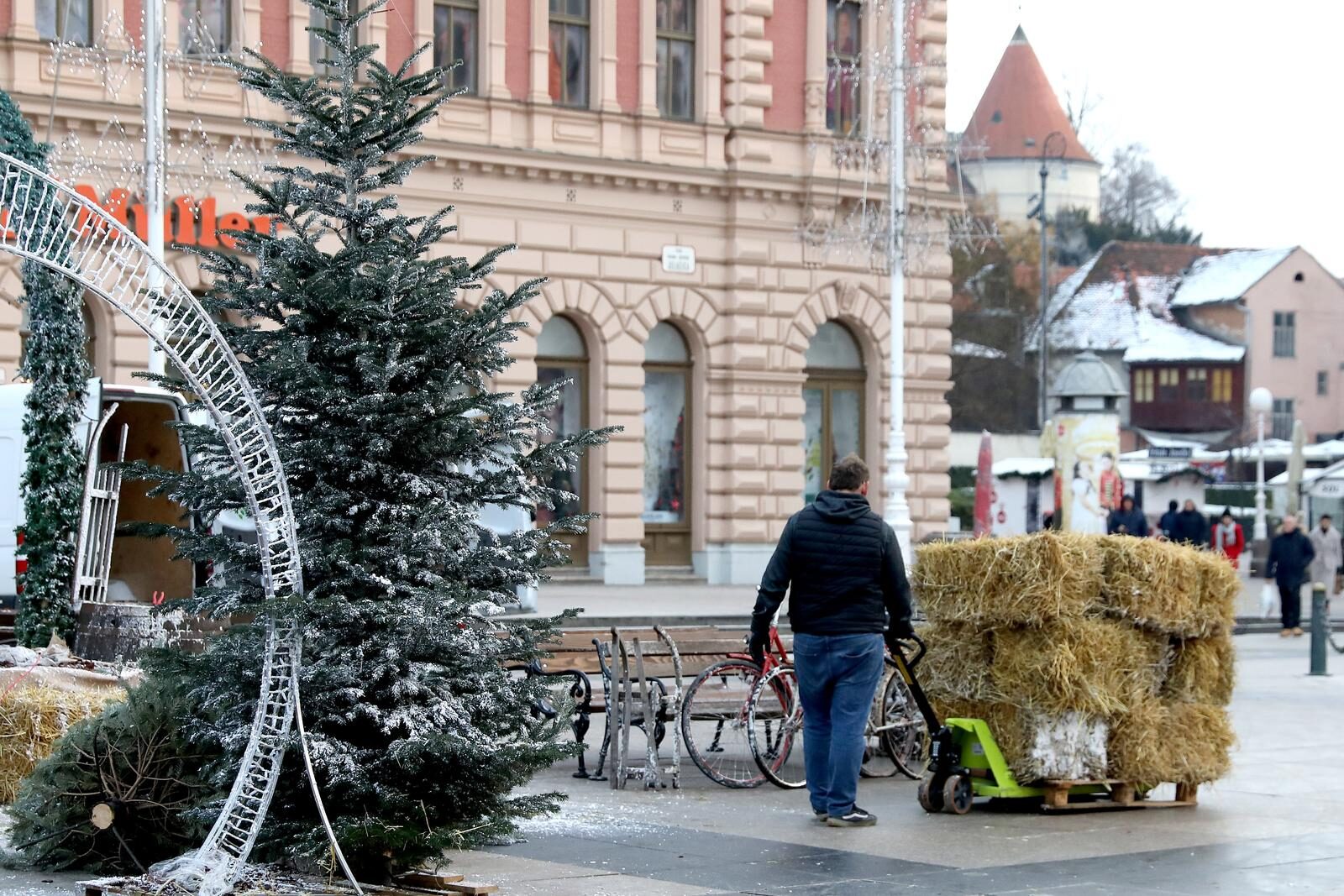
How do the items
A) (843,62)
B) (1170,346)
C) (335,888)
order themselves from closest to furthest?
(335,888), (843,62), (1170,346)

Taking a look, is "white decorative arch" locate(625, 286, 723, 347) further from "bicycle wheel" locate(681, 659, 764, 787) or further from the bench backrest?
"bicycle wheel" locate(681, 659, 764, 787)

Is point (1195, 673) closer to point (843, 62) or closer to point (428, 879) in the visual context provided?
point (428, 879)

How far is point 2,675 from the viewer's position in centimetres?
1127

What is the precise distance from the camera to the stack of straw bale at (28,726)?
10.8 m

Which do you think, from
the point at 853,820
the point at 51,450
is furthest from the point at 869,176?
the point at 853,820

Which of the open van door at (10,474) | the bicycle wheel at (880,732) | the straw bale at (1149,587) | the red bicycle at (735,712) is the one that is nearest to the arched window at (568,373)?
the open van door at (10,474)

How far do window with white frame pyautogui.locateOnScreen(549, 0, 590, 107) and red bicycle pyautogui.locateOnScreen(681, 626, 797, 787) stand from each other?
21.1 m

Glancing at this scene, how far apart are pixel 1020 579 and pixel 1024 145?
93.2 m

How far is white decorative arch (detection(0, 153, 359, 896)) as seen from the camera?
8070 millimetres

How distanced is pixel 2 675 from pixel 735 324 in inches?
941

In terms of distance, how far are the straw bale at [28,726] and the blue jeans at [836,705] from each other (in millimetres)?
3535

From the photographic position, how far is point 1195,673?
39.2 feet

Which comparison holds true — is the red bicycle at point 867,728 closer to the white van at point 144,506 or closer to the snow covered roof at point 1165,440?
the white van at point 144,506

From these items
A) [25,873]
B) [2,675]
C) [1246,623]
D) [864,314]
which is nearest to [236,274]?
[25,873]
